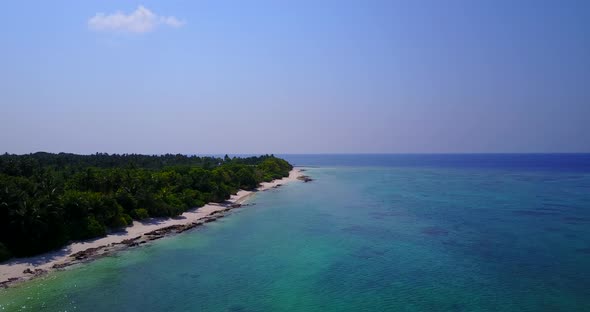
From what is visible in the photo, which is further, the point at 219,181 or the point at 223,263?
the point at 219,181

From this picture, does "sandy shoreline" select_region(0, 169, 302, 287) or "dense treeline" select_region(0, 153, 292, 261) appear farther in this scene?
"dense treeline" select_region(0, 153, 292, 261)

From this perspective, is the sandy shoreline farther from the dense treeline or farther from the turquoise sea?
the turquoise sea

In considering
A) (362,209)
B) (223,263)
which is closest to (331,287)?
(223,263)

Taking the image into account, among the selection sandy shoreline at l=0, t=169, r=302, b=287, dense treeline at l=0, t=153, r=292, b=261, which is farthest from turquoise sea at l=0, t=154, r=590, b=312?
dense treeline at l=0, t=153, r=292, b=261

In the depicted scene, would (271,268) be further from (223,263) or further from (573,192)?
(573,192)

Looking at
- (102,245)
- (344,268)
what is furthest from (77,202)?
Answer: (344,268)

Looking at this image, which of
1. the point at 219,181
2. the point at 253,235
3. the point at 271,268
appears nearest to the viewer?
the point at 271,268

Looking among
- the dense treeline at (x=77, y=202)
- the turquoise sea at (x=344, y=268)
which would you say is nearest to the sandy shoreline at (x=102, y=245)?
the dense treeline at (x=77, y=202)
